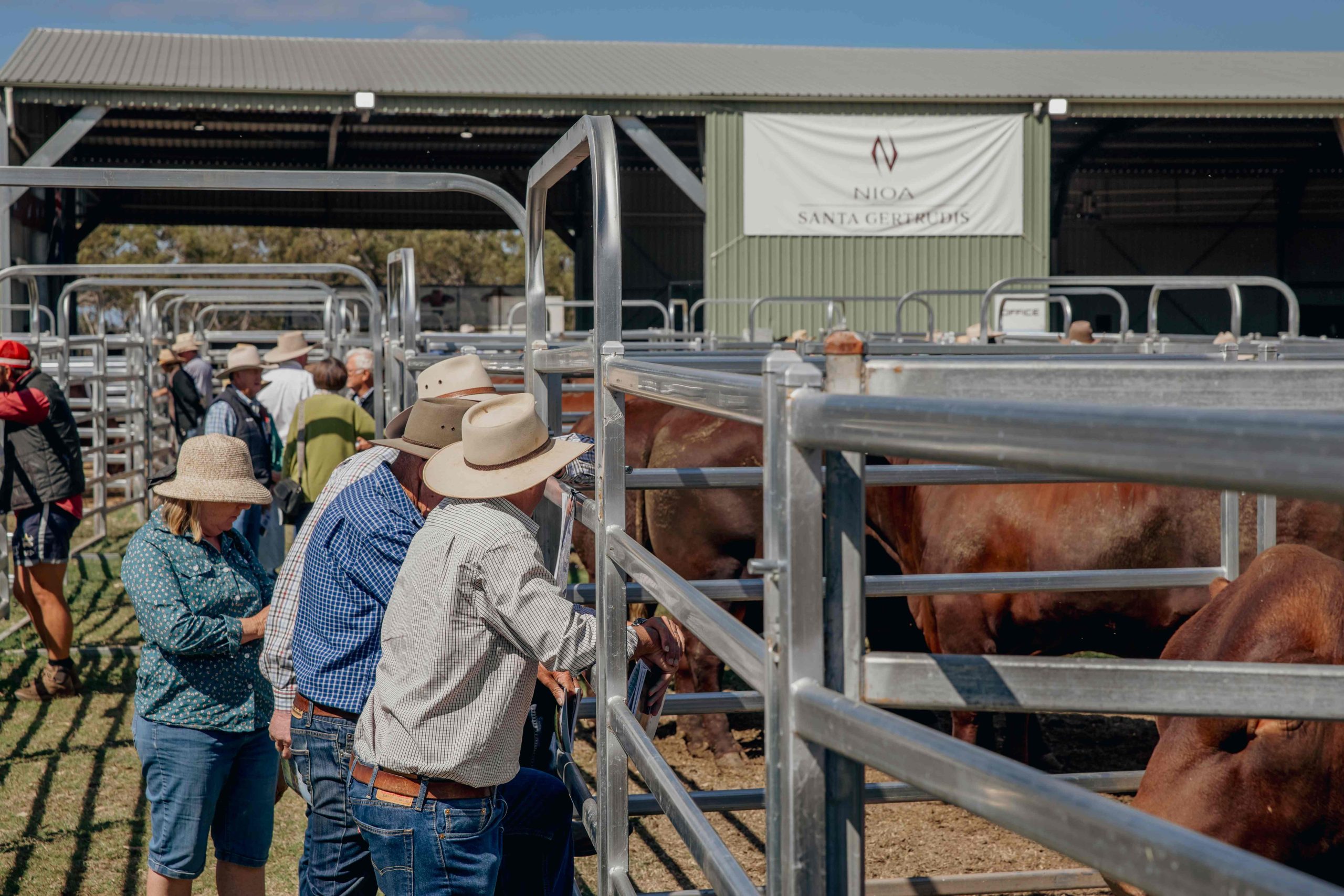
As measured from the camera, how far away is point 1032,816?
41.4 inches

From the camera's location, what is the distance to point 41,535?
22.6 ft

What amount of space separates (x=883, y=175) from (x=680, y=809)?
59.6 ft

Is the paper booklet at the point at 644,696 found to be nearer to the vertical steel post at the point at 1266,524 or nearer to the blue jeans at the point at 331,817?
the blue jeans at the point at 331,817

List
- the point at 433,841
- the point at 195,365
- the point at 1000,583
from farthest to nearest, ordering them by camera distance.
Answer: the point at 195,365 < the point at 1000,583 < the point at 433,841

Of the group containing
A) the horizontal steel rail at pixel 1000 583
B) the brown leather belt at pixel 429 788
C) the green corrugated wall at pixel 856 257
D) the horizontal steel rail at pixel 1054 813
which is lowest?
the brown leather belt at pixel 429 788

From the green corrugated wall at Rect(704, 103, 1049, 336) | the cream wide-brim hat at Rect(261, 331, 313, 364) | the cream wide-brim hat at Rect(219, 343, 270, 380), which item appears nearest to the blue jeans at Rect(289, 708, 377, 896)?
the cream wide-brim hat at Rect(219, 343, 270, 380)

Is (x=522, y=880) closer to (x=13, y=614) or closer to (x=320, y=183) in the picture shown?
(x=320, y=183)

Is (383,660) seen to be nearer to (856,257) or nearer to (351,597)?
(351,597)

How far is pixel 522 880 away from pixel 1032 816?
86.8 inches

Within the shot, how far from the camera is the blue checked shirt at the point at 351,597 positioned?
3018mm

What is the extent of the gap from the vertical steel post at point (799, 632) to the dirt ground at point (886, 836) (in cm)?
259

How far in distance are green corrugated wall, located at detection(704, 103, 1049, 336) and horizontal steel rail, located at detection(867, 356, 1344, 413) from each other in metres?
17.6

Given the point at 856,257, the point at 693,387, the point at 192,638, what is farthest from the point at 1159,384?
the point at 856,257

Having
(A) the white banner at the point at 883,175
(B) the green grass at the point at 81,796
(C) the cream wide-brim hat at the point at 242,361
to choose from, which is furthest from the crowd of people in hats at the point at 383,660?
(A) the white banner at the point at 883,175
